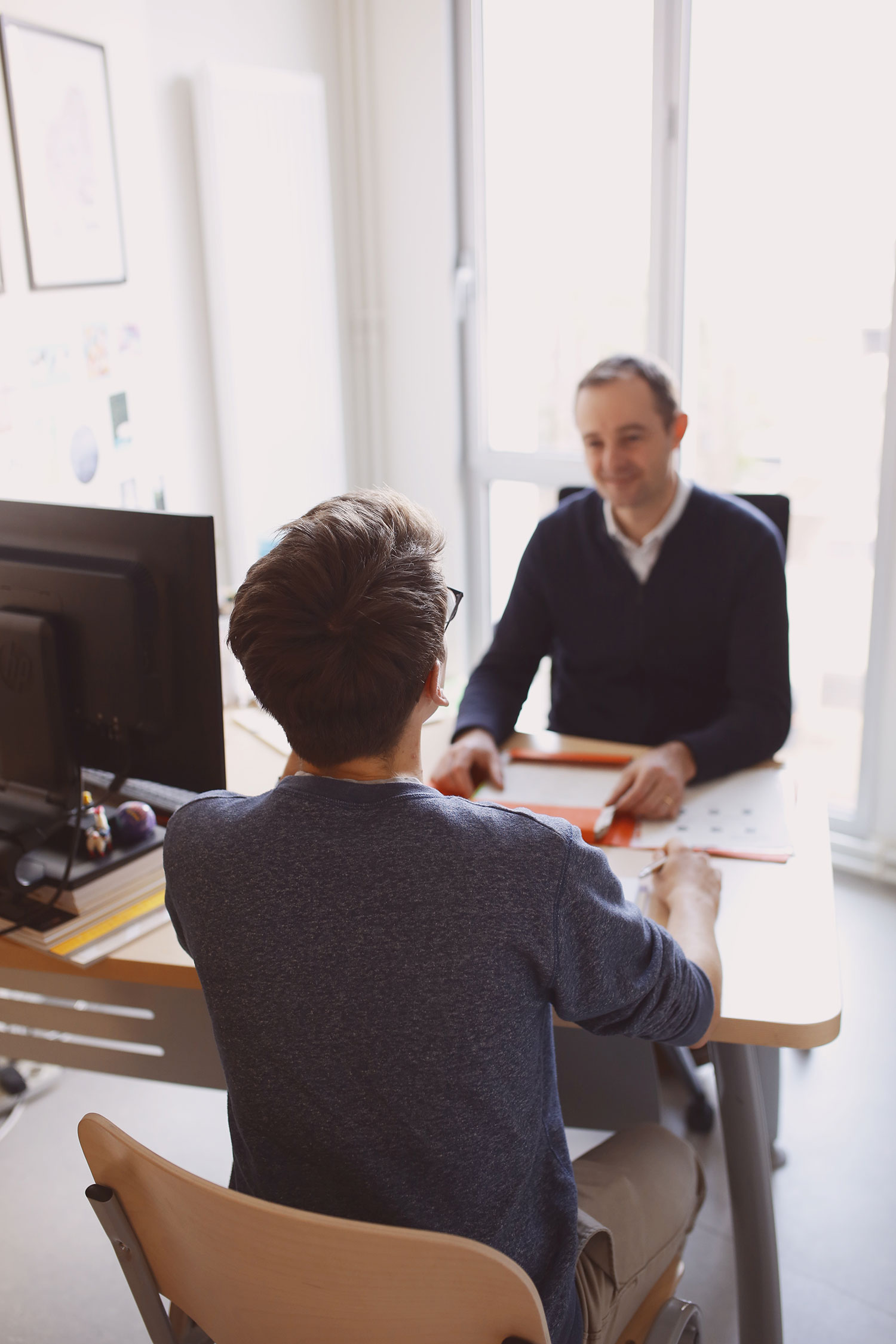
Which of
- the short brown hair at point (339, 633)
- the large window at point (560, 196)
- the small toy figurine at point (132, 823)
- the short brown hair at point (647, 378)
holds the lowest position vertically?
the small toy figurine at point (132, 823)

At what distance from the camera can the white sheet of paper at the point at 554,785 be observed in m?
1.57

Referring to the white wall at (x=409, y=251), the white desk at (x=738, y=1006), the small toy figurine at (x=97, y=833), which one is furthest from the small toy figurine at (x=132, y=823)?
the white wall at (x=409, y=251)

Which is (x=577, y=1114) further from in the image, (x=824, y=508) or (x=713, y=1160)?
(x=824, y=508)

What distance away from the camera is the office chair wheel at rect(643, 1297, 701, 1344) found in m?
1.07

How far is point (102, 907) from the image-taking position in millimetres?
1332

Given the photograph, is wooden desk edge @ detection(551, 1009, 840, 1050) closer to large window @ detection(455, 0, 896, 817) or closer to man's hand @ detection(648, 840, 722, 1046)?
man's hand @ detection(648, 840, 722, 1046)

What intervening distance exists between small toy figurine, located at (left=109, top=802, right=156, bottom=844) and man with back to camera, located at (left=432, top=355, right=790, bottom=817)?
1.67 ft

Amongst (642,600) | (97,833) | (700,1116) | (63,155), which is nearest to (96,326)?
(63,155)

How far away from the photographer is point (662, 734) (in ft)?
6.57

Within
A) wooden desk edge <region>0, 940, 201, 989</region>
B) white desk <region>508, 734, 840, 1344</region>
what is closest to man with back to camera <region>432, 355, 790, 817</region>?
white desk <region>508, 734, 840, 1344</region>

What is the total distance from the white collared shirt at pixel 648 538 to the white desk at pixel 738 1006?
576 millimetres

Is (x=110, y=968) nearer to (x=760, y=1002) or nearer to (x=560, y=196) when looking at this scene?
(x=760, y=1002)

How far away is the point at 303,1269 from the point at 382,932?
0.23m

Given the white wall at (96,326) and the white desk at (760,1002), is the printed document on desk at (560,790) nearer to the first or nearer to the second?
the white desk at (760,1002)
